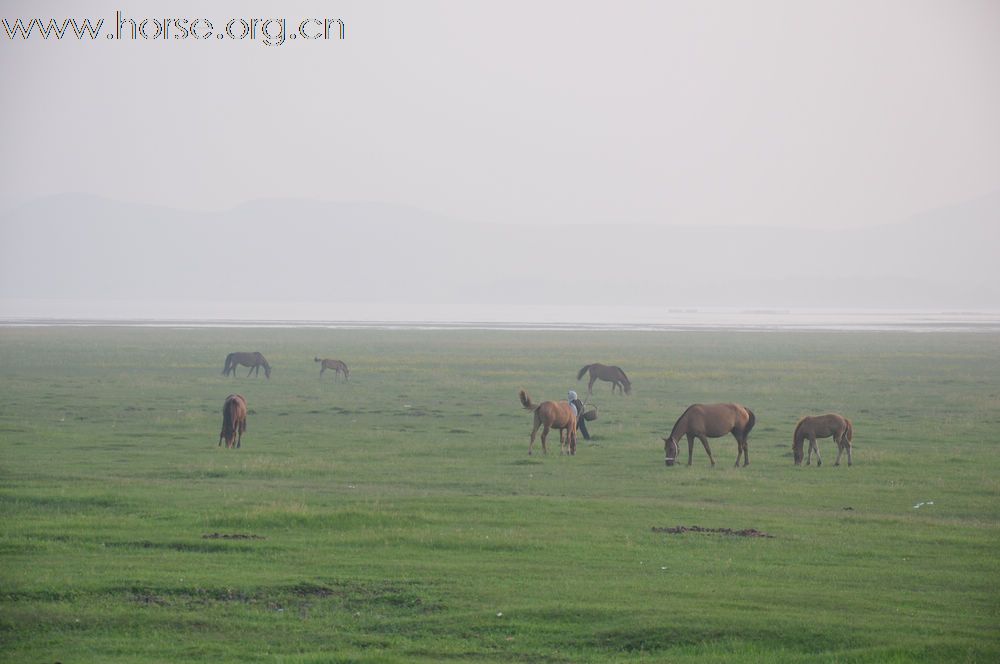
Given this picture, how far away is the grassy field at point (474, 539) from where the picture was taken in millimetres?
12086

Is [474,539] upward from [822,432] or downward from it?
downward

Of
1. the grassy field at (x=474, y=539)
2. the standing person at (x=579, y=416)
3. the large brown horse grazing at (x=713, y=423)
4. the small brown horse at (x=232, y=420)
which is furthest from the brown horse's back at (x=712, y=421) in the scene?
the small brown horse at (x=232, y=420)

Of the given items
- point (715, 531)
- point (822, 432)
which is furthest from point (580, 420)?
point (715, 531)

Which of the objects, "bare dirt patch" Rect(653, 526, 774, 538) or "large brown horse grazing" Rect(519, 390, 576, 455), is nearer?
"bare dirt patch" Rect(653, 526, 774, 538)

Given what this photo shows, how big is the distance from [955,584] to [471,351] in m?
65.4

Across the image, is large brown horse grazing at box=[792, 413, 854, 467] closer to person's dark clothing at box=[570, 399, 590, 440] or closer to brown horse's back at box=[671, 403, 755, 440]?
brown horse's back at box=[671, 403, 755, 440]

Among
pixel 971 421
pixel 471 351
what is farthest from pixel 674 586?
pixel 471 351

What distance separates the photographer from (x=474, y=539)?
16750 millimetres

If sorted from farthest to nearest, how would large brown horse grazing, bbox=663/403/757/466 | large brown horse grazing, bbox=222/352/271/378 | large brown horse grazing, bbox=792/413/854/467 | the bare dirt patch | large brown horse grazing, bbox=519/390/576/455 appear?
1. large brown horse grazing, bbox=222/352/271/378
2. large brown horse grazing, bbox=519/390/576/455
3. large brown horse grazing, bbox=663/403/757/466
4. large brown horse grazing, bbox=792/413/854/467
5. the bare dirt patch

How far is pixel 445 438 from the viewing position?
100 feet

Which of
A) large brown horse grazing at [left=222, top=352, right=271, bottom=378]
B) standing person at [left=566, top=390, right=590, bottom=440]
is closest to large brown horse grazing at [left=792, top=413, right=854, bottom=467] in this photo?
standing person at [left=566, top=390, right=590, bottom=440]

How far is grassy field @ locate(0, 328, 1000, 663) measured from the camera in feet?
39.7

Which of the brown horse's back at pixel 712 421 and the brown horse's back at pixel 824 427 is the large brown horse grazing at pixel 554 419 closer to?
the brown horse's back at pixel 712 421

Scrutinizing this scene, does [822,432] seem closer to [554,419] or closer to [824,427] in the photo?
[824,427]
